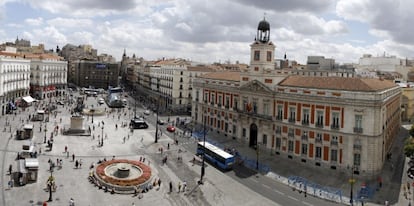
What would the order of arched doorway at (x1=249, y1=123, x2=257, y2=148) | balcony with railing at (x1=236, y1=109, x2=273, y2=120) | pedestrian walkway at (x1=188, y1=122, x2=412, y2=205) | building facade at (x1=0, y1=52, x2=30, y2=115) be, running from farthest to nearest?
building facade at (x1=0, y1=52, x2=30, y2=115), arched doorway at (x1=249, y1=123, x2=257, y2=148), balcony with railing at (x1=236, y1=109, x2=273, y2=120), pedestrian walkway at (x1=188, y1=122, x2=412, y2=205)

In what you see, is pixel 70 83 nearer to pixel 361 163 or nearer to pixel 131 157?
pixel 131 157

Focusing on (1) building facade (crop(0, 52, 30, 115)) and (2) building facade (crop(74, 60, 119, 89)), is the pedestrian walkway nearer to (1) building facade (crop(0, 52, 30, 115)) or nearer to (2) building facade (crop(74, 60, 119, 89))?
(1) building facade (crop(0, 52, 30, 115))

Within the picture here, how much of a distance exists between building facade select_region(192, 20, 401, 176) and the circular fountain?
1912cm

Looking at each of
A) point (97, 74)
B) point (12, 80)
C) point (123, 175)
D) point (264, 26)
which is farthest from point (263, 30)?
point (97, 74)

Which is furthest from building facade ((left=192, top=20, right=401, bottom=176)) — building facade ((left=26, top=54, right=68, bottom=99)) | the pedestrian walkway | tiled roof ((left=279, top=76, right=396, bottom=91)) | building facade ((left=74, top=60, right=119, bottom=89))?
building facade ((left=74, top=60, right=119, bottom=89))

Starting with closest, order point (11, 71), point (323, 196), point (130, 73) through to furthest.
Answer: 1. point (323, 196)
2. point (11, 71)
3. point (130, 73)

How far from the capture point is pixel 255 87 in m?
60.8

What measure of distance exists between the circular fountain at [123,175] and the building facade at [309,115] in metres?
19.1

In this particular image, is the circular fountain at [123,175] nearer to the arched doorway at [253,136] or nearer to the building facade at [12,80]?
the arched doorway at [253,136]

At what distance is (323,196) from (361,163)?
9782 mm

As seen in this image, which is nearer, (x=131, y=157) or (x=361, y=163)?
(x=361, y=163)

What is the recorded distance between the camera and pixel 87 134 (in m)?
67.2

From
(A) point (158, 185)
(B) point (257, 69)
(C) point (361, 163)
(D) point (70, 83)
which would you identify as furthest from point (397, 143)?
(D) point (70, 83)

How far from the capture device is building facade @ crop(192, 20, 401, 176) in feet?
154
